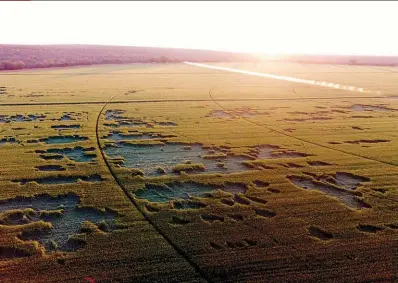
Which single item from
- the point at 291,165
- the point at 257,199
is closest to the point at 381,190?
the point at 291,165

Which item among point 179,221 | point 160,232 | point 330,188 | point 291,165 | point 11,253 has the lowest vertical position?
point 11,253

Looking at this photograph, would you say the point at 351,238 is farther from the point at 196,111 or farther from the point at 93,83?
the point at 93,83

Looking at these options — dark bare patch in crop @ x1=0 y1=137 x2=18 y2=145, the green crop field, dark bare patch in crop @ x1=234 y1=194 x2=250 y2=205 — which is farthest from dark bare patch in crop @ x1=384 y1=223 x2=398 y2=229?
dark bare patch in crop @ x1=0 y1=137 x2=18 y2=145

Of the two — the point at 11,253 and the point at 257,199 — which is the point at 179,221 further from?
the point at 11,253

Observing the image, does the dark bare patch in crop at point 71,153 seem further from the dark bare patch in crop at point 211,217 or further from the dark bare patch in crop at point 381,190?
the dark bare patch in crop at point 381,190

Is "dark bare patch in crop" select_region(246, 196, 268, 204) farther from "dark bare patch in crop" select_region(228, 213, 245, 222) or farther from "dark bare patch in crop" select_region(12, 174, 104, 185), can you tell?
"dark bare patch in crop" select_region(12, 174, 104, 185)

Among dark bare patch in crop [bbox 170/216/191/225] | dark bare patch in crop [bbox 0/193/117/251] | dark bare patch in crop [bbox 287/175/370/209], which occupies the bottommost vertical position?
dark bare patch in crop [bbox 0/193/117/251]
